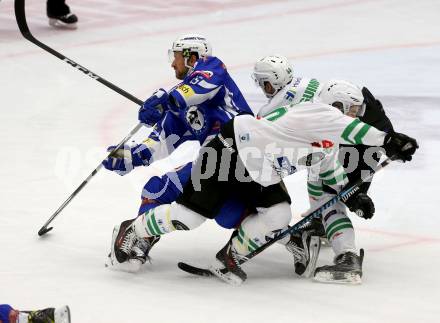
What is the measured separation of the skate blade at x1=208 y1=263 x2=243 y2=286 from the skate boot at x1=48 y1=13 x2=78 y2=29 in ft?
19.4

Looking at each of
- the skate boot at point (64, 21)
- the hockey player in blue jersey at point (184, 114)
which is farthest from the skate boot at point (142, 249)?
the skate boot at point (64, 21)

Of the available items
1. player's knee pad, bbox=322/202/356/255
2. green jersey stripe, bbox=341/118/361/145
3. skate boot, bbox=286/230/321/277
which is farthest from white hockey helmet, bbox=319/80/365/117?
skate boot, bbox=286/230/321/277

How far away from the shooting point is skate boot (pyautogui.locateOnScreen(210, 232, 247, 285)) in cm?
518

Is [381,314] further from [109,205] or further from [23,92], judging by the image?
[23,92]

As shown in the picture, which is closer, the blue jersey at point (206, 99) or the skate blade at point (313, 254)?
the blue jersey at point (206, 99)

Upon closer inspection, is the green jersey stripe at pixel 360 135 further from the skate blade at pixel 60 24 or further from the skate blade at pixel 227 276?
the skate blade at pixel 60 24

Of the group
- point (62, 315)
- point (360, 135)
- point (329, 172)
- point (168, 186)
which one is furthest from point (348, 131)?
point (62, 315)

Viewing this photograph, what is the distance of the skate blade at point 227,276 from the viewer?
5176 millimetres

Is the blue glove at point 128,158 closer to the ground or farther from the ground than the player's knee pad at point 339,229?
farther from the ground

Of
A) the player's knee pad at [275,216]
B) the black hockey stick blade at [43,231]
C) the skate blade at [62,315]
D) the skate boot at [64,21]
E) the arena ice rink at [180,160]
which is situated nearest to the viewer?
the skate blade at [62,315]

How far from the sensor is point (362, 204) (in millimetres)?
5230

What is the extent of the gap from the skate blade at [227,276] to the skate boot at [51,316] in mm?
1050

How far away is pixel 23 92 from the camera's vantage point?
29.4ft

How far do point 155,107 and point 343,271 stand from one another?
113cm
